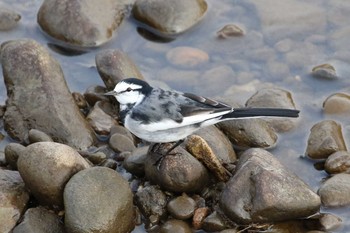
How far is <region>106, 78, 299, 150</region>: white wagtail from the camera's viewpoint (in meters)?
6.14

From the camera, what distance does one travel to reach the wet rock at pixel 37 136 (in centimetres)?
676

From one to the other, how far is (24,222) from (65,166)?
556mm

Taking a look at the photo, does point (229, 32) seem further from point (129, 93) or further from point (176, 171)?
point (176, 171)

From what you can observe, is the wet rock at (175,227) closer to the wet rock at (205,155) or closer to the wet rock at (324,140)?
the wet rock at (205,155)

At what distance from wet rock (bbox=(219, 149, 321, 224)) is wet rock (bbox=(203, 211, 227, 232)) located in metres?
0.08

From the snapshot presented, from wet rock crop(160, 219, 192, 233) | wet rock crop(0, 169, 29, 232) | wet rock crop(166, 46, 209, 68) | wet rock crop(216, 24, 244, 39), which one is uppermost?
wet rock crop(0, 169, 29, 232)

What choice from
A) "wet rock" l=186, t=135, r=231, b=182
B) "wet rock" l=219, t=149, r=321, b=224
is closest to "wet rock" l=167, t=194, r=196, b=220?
"wet rock" l=219, t=149, r=321, b=224

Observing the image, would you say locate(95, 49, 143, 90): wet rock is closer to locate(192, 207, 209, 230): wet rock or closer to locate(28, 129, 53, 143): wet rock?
locate(28, 129, 53, 143): wet rock

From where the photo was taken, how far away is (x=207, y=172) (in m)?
6.54

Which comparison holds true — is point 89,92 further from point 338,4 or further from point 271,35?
point 338,4

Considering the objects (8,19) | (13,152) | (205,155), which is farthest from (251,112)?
(8,19)

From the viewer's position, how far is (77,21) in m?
8.38

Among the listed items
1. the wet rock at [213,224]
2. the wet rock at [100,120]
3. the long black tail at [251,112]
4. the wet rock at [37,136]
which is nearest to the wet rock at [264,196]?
the wet rock at [213,224]

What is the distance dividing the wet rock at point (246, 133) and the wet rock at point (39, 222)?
2.02 m
